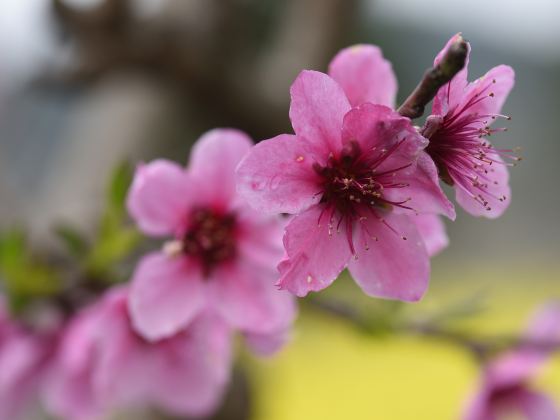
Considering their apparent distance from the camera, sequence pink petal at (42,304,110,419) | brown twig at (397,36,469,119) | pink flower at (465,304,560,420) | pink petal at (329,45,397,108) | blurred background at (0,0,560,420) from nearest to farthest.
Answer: brown twig at (397,36,469,119)
pink petal at (329,45,397,108)
pink petal at (42,304,110,419)
pink flower at (465,304,560,420)
blurred background at (0,0,560,420)

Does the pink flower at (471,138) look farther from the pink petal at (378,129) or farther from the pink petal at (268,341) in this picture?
the pink petal at (268,341)

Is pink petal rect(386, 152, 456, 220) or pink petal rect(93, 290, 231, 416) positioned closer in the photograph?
pink petal rect(386, 152, 456, 220)

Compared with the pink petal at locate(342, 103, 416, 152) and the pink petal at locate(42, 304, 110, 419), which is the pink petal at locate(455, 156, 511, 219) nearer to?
the pink petal at locate(342, 103, 416, 152)

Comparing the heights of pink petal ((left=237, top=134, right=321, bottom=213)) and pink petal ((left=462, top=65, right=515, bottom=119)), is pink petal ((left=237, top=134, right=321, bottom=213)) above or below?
below

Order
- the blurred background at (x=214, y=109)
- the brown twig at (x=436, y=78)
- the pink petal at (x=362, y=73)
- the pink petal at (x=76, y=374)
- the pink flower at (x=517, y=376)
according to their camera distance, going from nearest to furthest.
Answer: the brown twig at (x=436, y=78) < the pink petal at (x=362, y=73) < the pink petal at (x=76, y=374) < the pink flower at (x=517, y=376) < the blurred background at (x=214, y=109)

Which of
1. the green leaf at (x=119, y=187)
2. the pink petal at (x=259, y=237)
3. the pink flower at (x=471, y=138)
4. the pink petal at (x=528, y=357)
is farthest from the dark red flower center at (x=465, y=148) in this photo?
the pink petal at (x=528, y=357)

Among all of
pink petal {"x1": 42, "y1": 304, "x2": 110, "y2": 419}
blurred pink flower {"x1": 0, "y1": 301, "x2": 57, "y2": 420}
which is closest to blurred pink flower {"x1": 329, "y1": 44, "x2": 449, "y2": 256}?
pink petal {"x1": 42, "y1": 304, "x2": 110, "y2": 419}

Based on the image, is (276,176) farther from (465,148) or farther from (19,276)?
(19,276)

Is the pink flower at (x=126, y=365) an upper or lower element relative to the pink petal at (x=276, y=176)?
lower
